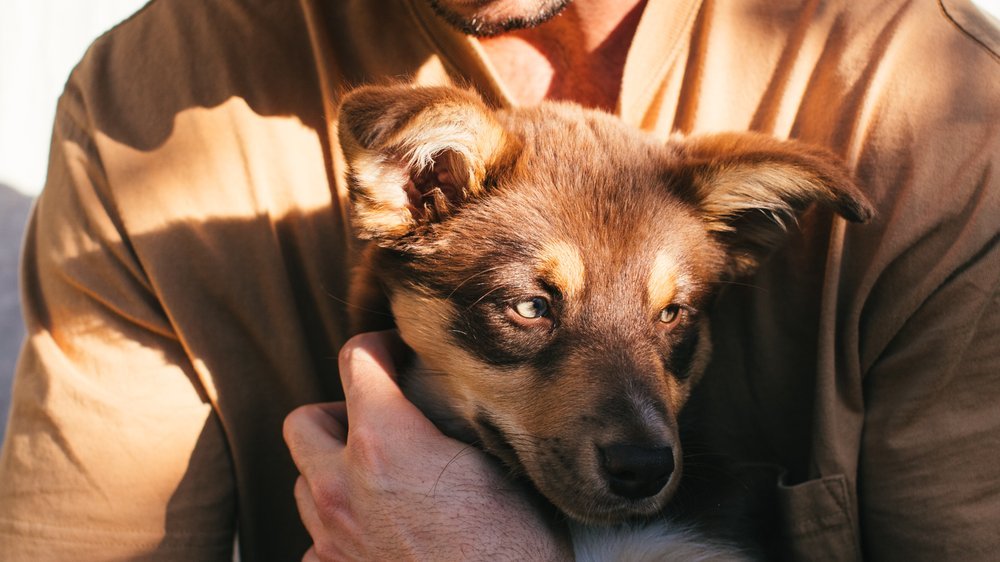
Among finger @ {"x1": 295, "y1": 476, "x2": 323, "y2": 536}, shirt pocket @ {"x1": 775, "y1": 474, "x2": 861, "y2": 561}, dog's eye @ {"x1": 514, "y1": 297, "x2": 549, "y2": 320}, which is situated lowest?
shirt pocket @ {"x1": 775, "y1": 474, "x2": 861, "y2": 561}

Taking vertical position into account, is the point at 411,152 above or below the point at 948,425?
above

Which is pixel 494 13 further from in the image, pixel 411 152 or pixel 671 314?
pixel 671 314

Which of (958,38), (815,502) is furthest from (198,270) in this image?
(958,38)

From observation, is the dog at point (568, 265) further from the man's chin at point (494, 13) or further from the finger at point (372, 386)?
the man's chin at point (494, 13)

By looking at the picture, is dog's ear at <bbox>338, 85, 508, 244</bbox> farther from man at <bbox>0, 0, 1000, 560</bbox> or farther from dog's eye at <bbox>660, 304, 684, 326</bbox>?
dog's eye at <bbox>660, 304, 684, 326</bbox>

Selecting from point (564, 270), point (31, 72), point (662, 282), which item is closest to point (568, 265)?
point (564, 270)

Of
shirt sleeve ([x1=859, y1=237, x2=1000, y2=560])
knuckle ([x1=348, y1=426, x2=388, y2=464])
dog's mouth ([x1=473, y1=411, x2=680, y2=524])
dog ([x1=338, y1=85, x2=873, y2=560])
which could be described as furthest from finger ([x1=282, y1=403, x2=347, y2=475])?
shirt sleeve ([x1=859, y1=237, x2=1000, y2=560])
